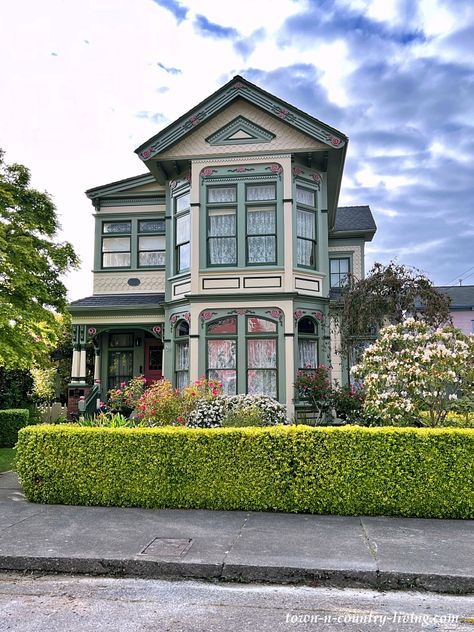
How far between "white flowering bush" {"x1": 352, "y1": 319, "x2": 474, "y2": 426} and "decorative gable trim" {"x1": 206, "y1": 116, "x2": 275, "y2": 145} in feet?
24.0

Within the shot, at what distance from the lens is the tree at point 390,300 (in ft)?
41.4

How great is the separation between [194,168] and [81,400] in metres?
7.33

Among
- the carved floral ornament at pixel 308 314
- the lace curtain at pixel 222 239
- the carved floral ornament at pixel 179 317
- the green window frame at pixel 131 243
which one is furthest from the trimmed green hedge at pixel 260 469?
the green window frame at pixel 131 243

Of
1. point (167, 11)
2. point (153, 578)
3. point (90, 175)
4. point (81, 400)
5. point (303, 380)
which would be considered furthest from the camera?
point (90, 175)

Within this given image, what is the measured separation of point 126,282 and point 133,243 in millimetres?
1218

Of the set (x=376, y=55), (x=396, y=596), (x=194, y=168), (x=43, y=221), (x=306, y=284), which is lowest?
(x=396, y=596)

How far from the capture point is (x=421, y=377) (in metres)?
8.21

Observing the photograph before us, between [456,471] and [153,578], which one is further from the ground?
[456,471]

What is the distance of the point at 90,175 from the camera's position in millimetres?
17203

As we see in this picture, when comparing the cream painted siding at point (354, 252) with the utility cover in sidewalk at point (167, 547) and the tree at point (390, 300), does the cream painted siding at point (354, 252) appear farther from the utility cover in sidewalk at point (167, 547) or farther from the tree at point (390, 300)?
the utility cover in sidewalk at point (167, 547)

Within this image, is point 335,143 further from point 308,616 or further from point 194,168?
point 308,616

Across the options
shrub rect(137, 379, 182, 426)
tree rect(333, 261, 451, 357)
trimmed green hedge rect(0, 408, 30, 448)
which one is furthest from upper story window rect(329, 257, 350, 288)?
trimmed green hedge rect(0, 408, 30, 448)

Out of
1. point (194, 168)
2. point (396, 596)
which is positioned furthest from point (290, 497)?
point (194, 168)

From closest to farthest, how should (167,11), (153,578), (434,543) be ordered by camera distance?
1. (153,578)
2. (434,543)
3. (167,11)
